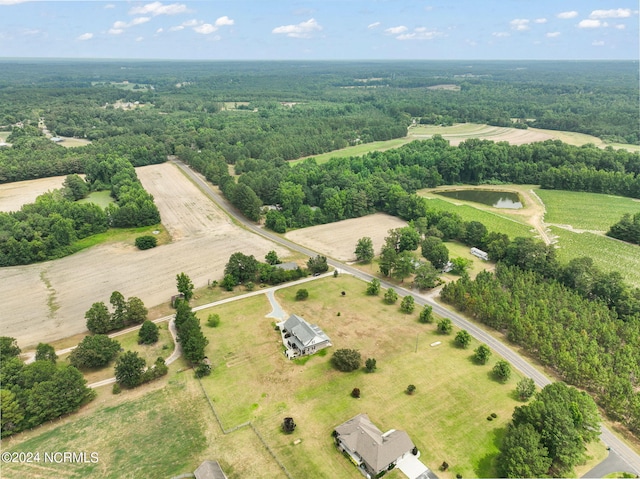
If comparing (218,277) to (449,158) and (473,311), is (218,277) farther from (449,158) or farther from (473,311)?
(449,158)

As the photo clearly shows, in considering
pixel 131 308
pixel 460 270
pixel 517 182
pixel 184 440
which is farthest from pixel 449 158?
pixel 184 440

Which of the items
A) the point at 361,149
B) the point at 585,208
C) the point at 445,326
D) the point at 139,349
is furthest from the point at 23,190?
the point at 585,208

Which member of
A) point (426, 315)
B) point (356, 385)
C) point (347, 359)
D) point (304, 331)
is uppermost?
point (304, 331)

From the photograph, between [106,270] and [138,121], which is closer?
[106,270]

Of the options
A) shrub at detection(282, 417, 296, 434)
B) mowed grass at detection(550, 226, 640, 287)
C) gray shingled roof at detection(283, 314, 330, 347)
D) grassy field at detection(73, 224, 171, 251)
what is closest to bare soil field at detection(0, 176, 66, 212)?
grassy field at detection(73, 224, 171, 251)

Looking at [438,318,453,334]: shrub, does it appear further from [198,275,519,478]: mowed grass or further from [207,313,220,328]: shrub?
[207,313,220,328]: shrub

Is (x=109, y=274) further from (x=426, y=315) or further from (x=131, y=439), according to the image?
(x=426, y=315)
